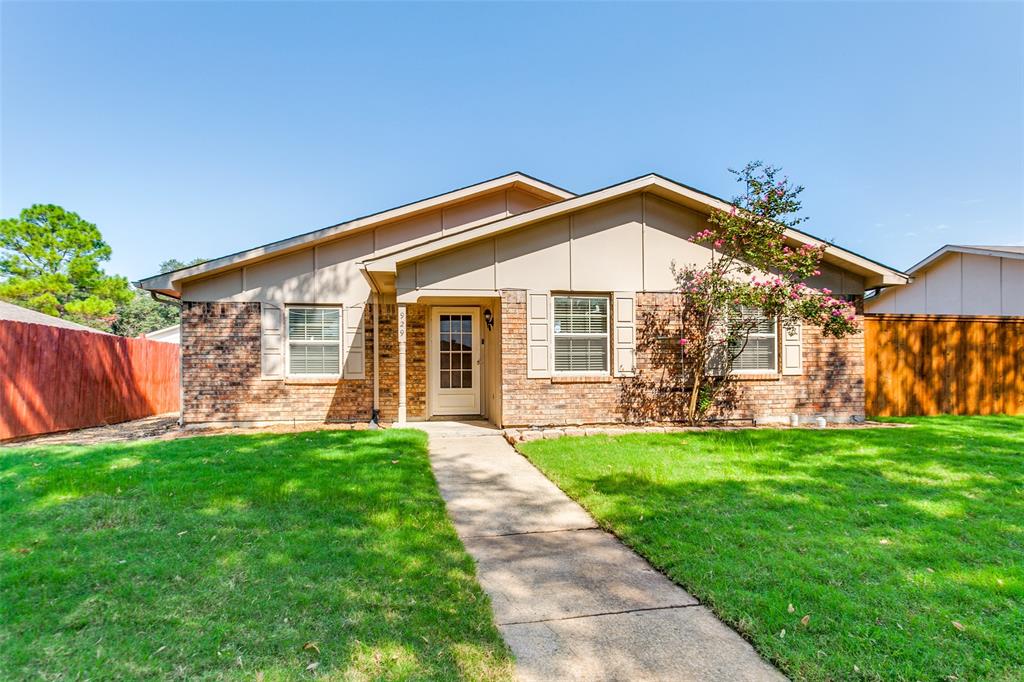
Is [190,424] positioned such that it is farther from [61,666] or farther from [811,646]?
[811,646]

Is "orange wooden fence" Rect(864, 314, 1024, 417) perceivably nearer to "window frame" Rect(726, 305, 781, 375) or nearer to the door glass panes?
"window frame" Rect(726, 305, 781, 375)

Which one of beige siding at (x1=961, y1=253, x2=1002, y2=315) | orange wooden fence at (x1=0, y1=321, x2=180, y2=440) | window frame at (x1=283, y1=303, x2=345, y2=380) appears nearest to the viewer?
orange wooden fence at (x1=0, y1=321, x2=180, y2=440)

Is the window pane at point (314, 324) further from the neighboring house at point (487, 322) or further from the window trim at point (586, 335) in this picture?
the window trim at point (586, 335)

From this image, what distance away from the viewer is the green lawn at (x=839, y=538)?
2332 mm

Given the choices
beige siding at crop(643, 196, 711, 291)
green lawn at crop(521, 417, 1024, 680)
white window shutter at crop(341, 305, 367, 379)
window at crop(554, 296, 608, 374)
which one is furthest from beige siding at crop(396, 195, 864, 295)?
green lawn at crop(521, 417, 1024, 680)

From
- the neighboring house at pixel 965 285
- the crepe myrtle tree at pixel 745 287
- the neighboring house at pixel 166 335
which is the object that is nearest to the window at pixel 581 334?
the crepe myrtle tree at pixel 745 287

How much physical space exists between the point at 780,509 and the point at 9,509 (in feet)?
21.5

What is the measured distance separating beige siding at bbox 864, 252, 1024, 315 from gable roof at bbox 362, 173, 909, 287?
472cm

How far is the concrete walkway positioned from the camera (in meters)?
2.26

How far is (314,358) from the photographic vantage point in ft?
32.7

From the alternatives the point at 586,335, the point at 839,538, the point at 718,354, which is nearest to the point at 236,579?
the point at 839,538

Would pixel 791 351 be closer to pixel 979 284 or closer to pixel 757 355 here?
pixel 757 355

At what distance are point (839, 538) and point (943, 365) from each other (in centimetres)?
940

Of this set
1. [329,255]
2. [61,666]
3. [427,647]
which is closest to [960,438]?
[427,647]
